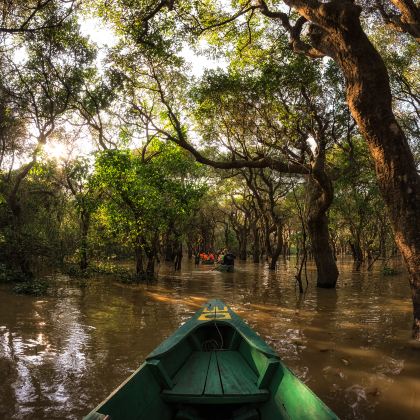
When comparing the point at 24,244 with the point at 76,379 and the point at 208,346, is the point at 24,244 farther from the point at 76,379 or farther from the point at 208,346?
the point at 208,346

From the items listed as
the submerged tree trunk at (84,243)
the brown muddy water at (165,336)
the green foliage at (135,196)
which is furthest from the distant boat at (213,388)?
the submerged tree trunk at (84,243)

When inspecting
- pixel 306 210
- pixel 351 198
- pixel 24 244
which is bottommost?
pixel 24 244

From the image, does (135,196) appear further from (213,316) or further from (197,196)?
(213,316)

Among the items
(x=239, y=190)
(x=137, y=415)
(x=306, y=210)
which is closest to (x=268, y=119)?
(x=306, y=210)

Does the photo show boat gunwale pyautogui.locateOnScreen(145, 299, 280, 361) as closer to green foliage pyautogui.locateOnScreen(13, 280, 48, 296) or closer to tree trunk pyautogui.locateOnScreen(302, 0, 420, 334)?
tree trunk pyautogui.locateOnScreen(302, 0, 420, 334)

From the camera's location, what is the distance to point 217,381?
12.6 feet

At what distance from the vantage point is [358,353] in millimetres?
6188

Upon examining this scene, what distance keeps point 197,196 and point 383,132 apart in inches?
437

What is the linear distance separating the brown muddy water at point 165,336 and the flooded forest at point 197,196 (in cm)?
4

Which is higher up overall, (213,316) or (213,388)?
(213,316)

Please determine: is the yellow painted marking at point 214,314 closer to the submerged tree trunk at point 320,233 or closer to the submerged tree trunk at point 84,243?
the submerged tree trunk at point 320,233

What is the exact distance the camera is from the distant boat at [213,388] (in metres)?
2.73

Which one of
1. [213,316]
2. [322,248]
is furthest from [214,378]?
[322,248]

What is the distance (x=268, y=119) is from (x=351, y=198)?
1516 centimetres
